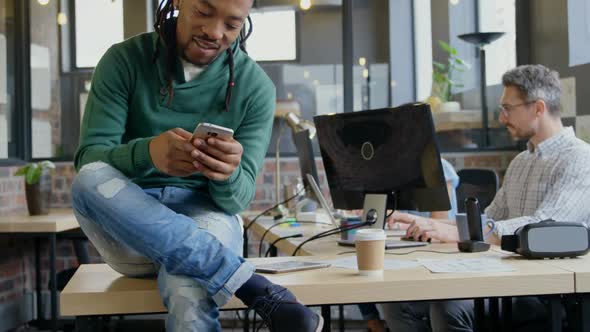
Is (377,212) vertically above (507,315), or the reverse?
(377,212)

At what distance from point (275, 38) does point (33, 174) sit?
171 centimetres

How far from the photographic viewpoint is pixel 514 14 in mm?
5051

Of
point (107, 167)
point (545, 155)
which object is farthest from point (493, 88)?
point (107, 167)

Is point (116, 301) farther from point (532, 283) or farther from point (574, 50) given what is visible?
point (574, 50)

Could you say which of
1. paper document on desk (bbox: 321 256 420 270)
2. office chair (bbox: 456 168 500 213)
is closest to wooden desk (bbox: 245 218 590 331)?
paper document on desk (bbox: 321 256 420 270)

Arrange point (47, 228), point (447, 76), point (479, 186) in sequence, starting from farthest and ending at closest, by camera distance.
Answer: point (447, 76), point (47, 228), point (479, 186)

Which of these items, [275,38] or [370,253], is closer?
[370,253]

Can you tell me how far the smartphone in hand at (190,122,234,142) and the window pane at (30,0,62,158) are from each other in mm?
3803

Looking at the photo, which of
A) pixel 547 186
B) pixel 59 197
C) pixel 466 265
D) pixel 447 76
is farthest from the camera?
pixel 447 76

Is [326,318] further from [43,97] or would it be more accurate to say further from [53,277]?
[43,97]

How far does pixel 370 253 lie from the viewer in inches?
64.5

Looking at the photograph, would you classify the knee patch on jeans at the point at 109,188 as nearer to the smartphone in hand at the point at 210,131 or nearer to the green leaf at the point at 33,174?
the smartphone in hand at the point at 210,131

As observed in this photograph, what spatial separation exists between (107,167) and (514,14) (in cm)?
401

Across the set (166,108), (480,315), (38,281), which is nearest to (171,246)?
(166,108)
